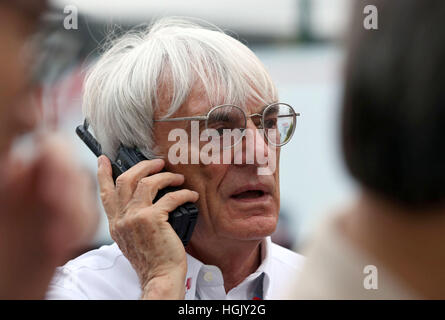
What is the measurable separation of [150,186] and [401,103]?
124 centimetres

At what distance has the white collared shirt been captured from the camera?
73.7 inches

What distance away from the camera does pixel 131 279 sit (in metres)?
1.93

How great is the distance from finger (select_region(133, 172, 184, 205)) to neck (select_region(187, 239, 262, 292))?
10.6 inches

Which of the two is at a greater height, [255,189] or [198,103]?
[198,103]

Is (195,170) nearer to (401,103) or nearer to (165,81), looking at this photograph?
(165,81)

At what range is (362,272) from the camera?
2.72ft

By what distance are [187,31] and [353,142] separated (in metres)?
1.48

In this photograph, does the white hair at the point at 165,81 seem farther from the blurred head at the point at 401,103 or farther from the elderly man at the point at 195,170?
the blurred head at the point at 401,103

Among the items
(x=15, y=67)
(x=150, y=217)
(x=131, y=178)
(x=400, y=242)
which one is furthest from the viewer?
(x=131, y=178)

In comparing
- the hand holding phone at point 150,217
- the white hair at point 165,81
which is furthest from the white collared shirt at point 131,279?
the white hair at point 165,81

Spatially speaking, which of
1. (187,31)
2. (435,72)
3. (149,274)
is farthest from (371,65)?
(187,31)

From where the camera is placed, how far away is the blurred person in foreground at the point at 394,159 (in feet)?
2.39

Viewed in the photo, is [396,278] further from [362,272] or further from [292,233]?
[292,233]

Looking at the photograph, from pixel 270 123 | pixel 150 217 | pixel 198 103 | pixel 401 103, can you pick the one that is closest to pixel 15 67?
pixel 401 103
